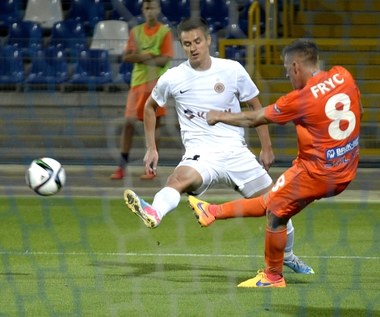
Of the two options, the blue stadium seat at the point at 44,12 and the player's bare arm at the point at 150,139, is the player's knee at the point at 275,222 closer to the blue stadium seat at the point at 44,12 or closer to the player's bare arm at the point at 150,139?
the player's bare arm at the point at 150,139

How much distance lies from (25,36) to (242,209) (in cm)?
994

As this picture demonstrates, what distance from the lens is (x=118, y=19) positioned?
1666 cm

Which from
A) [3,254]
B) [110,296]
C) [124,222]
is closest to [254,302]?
[110,296]

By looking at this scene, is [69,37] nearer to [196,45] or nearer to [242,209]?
[196,45]

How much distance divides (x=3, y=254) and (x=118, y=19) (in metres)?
8.49

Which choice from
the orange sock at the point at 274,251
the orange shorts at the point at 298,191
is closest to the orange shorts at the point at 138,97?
the orange sock at the point at 274,251

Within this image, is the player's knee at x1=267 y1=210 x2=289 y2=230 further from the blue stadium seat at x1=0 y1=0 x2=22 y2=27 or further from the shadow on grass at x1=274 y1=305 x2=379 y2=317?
the blue stadium seat at x1=0 y1=0 x2=22 y2=27

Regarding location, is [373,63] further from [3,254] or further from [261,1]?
[3,254]

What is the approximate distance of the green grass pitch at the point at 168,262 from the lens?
265 inches

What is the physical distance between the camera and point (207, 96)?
801cm

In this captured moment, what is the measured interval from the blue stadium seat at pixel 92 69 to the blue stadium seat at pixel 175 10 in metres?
1.45

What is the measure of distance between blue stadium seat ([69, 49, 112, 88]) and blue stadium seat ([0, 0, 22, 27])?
1.95 metres

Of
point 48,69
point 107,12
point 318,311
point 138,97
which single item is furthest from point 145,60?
point 318,311

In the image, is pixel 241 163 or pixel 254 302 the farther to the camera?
pixel 241 163
